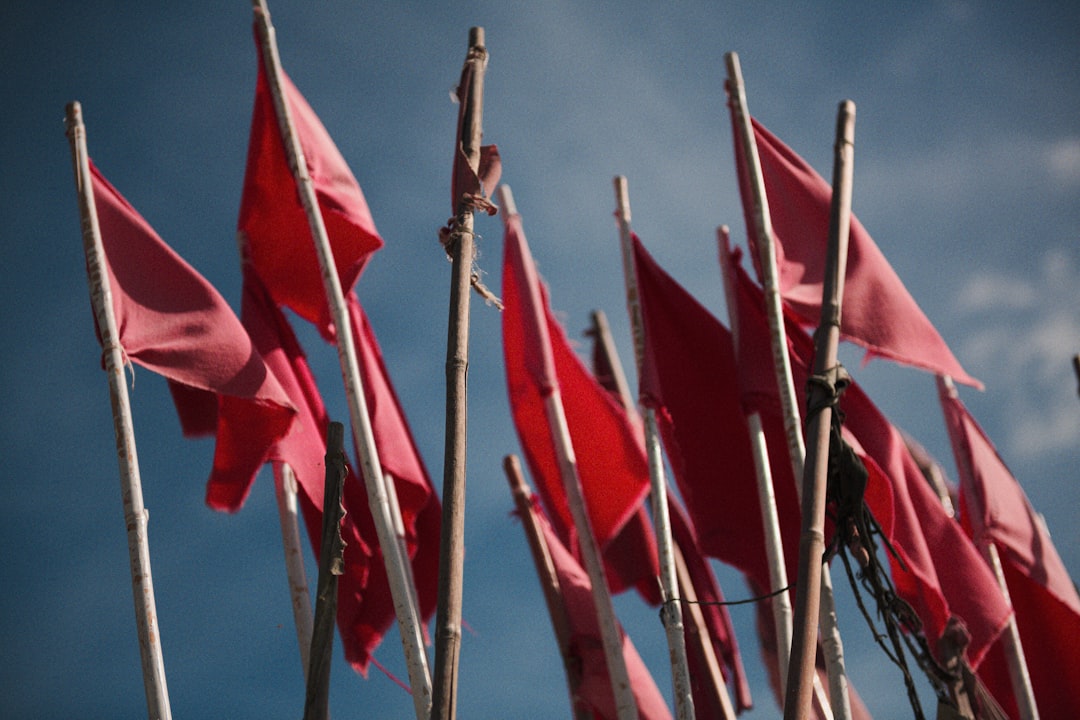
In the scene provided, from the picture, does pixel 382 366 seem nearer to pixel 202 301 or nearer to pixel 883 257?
pixel 202 301

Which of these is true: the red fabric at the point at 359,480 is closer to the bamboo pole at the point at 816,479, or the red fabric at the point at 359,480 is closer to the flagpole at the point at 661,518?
the flagpole at the point at 661,518

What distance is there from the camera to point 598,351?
11664 millimetres

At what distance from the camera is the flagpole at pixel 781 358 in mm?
6480

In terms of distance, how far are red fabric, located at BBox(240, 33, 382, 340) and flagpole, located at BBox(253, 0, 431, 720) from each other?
35cm

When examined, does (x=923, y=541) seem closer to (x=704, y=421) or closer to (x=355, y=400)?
(x=704, y=421)

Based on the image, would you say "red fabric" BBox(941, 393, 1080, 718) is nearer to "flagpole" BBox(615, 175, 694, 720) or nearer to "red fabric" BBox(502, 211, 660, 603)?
"red fabric" BBox(502, 211, 660, 603)

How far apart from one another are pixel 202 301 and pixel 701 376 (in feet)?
12.1

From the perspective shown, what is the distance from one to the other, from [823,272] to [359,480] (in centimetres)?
358

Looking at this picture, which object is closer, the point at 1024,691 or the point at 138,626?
the point at 138,626

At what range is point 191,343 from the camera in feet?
25.0

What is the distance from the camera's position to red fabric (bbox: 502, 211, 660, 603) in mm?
9406

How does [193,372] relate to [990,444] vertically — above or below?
below

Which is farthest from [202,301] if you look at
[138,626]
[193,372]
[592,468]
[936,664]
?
[936,664]

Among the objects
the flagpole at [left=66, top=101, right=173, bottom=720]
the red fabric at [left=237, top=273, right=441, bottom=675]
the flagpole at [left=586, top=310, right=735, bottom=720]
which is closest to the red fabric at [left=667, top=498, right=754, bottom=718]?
the flagpole at [left=586, top=310, right=735, bottom=720]
